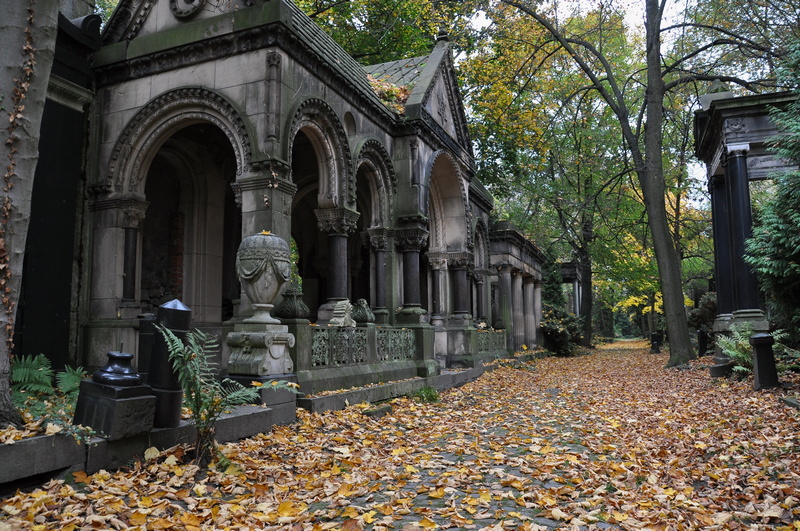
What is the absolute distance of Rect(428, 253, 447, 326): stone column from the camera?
14836mm

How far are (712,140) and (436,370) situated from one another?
9094 millimetres

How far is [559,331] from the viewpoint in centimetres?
2581

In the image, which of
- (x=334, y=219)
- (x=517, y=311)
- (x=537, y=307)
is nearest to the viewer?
(x=334, y=219)

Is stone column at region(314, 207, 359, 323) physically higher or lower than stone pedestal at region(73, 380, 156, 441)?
higher

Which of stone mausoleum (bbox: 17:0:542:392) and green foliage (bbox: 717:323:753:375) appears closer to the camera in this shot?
stone mausoleum (bbox: 17:0:542:392)

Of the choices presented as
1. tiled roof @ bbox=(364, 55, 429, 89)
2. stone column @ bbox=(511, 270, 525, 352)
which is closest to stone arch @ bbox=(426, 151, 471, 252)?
tiled roof @ bbox=(364, 55, 429, 89)

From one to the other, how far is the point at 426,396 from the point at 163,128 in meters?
6.22

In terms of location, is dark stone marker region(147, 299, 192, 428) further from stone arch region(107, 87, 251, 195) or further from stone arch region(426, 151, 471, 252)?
stone arch region(426, 151, 471, 252)

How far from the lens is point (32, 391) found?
687 centimetres

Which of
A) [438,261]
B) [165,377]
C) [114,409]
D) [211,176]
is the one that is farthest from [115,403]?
[438,261]

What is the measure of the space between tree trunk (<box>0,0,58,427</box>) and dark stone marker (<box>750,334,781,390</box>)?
987cm

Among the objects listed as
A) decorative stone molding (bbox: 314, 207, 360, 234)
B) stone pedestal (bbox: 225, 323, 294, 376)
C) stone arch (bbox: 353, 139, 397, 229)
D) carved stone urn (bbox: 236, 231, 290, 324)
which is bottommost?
stone pedestal (bbox: 225, 323, 294, 376)

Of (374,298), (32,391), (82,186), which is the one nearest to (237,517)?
(32,391)

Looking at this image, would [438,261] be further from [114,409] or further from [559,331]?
[559,331]
